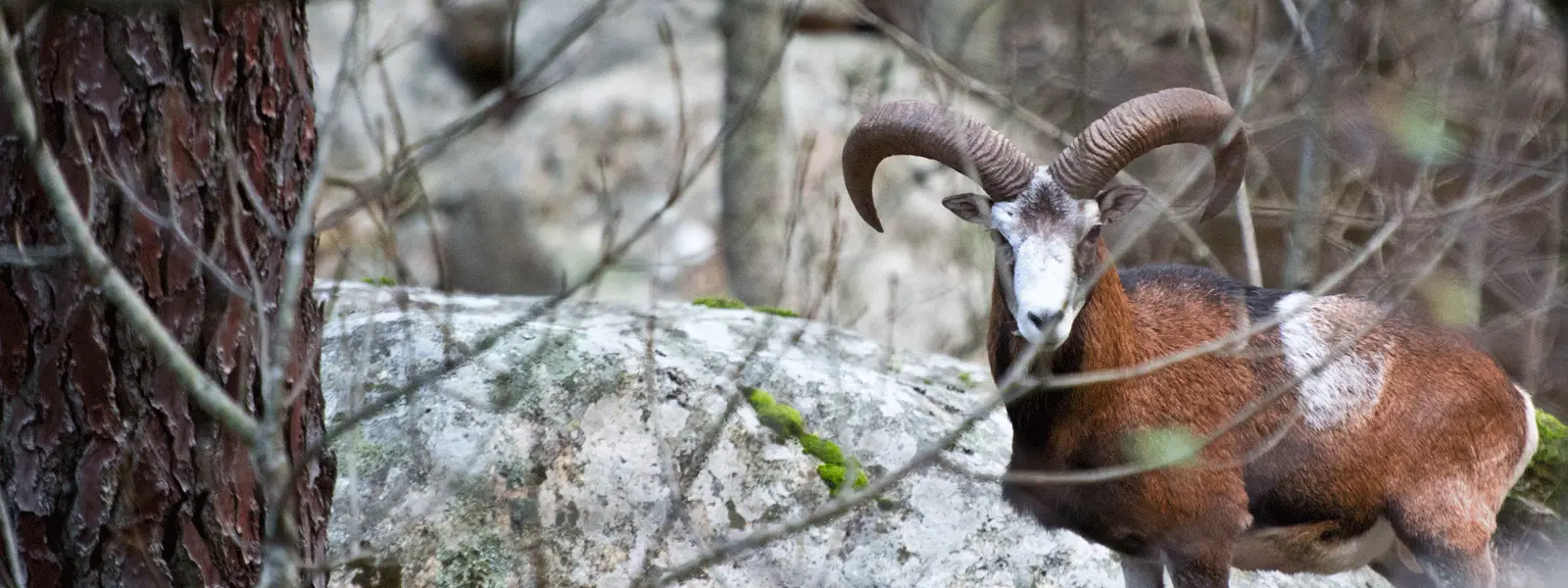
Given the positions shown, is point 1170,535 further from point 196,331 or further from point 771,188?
point 771,188

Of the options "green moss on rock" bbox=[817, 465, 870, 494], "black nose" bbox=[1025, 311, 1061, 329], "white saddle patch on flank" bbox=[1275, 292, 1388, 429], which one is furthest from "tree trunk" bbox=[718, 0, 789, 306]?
"black nose" bbox=[1025, 311, 1061, 329]

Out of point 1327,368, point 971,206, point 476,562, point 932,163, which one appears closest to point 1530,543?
point 1327,368

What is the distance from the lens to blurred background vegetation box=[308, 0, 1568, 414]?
827 centimetres

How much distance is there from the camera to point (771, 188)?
1138 cm

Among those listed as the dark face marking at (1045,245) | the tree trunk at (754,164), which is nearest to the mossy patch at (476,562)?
the dark face marking at (1045,245)

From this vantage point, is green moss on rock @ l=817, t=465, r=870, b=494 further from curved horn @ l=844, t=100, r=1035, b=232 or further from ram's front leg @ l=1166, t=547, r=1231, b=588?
ram's front leg @ l=1166, t=547, r=1231, b=588

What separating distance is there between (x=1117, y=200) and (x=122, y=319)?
137 inches

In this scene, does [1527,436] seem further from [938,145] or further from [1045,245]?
[938,145]

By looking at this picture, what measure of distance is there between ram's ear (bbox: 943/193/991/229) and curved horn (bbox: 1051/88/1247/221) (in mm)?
288

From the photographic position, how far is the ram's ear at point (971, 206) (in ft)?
17.0

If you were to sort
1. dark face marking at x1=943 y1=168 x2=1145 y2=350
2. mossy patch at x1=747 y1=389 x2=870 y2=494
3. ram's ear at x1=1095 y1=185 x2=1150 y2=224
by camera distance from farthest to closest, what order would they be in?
mossy patch at x1=747 y1=389 x2=870 y2=494 → ram's ear at x1=1095 y1=185 x2=1150 y2=224 → dark face marking at x1=943 y1=168 x2=1145 y2=350

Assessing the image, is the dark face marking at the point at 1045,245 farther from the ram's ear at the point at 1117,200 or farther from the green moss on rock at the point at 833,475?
the green moss on rock at the point at 833,475

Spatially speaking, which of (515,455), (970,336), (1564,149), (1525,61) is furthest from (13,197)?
(1525,61)

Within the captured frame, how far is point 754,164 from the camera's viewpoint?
11367 mm
